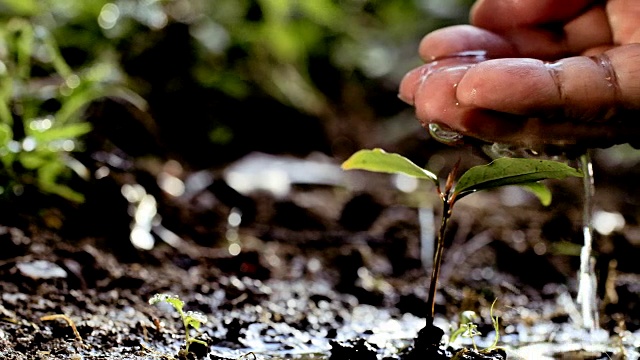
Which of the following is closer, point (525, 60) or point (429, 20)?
point (525, 60)

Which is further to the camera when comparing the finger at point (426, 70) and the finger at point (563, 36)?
the finger at point (563, 36)

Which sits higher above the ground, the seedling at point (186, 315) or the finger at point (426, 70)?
the finger at point (426, 70)

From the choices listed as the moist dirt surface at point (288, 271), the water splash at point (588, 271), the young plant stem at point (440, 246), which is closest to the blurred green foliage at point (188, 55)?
the moist dirt surface at point (288, 271)

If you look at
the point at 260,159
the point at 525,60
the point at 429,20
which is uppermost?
the point at 429,20

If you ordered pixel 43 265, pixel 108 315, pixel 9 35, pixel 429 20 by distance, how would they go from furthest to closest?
pixel 429 20, pixel 9 35, pixel 43 265, pixel 108 315

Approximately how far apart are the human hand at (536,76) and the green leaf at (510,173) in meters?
0.13

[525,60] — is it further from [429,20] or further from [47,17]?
[429,20]

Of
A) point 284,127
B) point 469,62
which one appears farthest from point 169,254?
point 284,127

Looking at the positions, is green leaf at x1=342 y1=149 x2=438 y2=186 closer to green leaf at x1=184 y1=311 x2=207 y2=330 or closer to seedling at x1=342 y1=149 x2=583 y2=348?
seedling at x1=342 y1=149 x2=583 y2=348

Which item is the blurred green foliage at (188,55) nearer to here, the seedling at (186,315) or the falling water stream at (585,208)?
the seedling at (186,315)

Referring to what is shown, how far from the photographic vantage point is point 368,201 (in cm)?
253

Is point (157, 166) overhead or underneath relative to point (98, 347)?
overhead

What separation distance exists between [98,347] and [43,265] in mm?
413

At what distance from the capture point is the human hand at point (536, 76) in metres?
1.21
